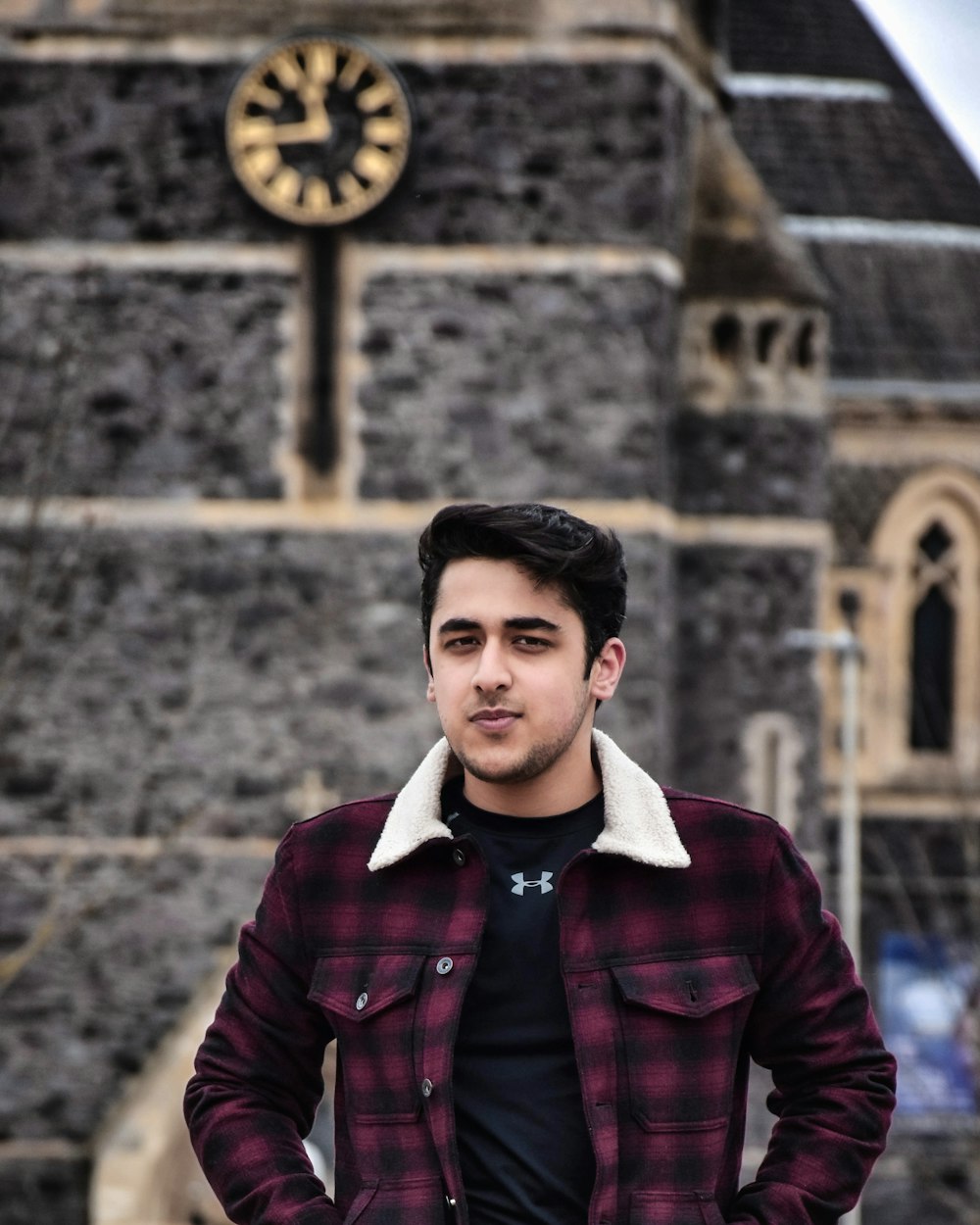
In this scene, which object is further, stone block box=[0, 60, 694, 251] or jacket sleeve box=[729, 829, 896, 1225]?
stone block box=[0, 60, 694, 251]

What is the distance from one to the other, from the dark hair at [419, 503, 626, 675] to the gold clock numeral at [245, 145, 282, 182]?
11.9 metres

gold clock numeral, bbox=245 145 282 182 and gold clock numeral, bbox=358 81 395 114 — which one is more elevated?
gold clock numeral, bbox=358 81 395 114

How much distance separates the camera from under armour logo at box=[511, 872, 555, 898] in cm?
312

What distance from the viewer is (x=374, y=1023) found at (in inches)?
121

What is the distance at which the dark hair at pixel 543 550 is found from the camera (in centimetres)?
311

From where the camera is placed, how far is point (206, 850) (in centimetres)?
1455

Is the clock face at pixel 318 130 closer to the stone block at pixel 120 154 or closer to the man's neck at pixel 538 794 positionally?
the stone block at pixel 120 154

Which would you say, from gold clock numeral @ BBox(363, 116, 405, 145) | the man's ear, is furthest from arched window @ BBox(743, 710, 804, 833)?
the man's ear

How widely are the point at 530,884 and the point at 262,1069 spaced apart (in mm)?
430

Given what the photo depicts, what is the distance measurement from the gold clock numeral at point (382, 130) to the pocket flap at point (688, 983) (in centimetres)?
1208

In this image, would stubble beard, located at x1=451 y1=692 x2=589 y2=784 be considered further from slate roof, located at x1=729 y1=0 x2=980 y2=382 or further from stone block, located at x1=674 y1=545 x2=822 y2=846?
slate roof, located at x1=729 y1=0 x2=980 y2=382

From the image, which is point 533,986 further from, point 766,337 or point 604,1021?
point 766,337

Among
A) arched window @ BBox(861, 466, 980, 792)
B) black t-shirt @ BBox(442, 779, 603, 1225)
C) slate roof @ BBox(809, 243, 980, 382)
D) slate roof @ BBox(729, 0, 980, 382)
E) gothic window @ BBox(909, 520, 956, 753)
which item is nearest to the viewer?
black t-shirt @ BBox(442, 779, 603, 1225)

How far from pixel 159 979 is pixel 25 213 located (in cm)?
482
